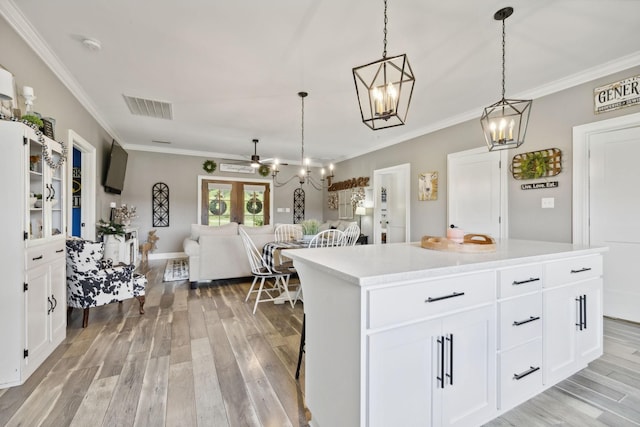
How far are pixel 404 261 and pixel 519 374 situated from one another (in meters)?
0.96

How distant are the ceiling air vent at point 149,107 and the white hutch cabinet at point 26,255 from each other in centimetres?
189

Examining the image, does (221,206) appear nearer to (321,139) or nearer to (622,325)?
(321,139)

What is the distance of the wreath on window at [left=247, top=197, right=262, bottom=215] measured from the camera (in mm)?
8039

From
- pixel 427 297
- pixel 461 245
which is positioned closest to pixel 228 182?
pixel 461 245

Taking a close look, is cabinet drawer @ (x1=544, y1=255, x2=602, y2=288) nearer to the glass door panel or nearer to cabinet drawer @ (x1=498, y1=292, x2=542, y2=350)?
→ cabinet drawer @ (x1=498, y1=292, x2=542, y2=350)

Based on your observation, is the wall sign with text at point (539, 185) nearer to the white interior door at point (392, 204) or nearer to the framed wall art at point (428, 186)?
the framed wall art at point (428, 186)

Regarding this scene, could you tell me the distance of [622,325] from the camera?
2.85 metres

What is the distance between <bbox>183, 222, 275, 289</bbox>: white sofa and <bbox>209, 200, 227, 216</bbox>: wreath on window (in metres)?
3.32

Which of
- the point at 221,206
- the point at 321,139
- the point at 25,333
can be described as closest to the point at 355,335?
the point at 25,333

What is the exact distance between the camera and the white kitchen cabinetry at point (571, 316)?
1.73 m

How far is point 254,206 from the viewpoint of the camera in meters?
8.10

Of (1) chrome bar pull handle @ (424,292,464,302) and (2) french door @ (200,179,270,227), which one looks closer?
(1) chrome bar pull handle @ (424,292,464,302)

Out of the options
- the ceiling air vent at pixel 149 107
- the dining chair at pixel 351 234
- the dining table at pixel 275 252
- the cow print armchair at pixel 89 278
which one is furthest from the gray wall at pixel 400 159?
the dining table at pixel 275 252

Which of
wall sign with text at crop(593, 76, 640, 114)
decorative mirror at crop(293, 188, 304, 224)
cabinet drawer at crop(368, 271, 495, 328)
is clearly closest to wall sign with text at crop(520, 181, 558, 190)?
wall sign with text at crop(593, 76, 640, 114)
